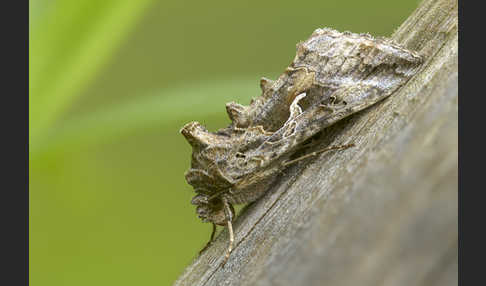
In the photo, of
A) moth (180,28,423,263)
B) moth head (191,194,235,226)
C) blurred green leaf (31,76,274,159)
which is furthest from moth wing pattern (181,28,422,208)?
blurred green leaf (31,76,274,159)

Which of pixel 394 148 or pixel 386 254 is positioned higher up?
pixel 394 148

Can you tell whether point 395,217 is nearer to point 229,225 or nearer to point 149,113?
point 229,225

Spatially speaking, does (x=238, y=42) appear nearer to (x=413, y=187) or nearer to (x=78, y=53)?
(x=78, y=53)

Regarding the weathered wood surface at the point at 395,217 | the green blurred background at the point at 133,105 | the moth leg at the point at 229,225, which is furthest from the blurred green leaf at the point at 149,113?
the weathered wood surface at the point at 395,217

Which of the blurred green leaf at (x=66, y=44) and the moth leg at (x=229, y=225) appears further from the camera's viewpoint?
the blurred green leaf at (x=66, y=44)

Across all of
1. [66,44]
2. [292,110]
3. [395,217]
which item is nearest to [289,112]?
[292,110]

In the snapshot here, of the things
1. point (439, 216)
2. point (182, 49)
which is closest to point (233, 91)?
point (182, 49)

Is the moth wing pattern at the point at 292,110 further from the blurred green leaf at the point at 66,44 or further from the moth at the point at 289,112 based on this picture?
the blurred green leaf at the point at 66,44
